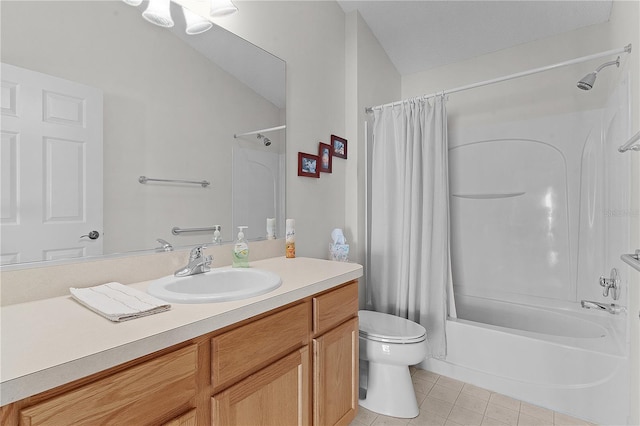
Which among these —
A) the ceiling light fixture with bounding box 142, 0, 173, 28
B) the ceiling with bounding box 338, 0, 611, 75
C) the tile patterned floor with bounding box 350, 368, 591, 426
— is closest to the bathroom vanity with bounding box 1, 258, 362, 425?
the tile patterned floor with bounding box 350, 368, 591, 426

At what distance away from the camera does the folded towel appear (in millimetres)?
832

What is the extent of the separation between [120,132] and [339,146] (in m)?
1.47

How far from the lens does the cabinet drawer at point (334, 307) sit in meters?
1.28

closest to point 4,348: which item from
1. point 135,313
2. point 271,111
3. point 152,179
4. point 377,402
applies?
point 135,313

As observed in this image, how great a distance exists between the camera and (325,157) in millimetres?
2184

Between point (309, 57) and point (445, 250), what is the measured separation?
1539 mm

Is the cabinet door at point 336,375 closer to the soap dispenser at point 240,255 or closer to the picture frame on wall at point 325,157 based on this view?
the soap dispenser at point 240,255

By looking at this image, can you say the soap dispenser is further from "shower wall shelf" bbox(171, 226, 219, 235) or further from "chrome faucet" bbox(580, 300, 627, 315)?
"chrome faucet" bbox(580, 300, 627, 315)

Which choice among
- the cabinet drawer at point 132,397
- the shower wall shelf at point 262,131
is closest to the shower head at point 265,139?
the shower wall shelf at point 262,131

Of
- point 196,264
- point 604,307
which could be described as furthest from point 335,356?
point 604,307

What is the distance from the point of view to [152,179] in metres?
1.26

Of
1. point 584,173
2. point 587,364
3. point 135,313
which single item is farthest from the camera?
point 584,173

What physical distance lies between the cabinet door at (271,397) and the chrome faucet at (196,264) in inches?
19.0

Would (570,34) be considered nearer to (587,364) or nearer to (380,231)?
(380,231)
